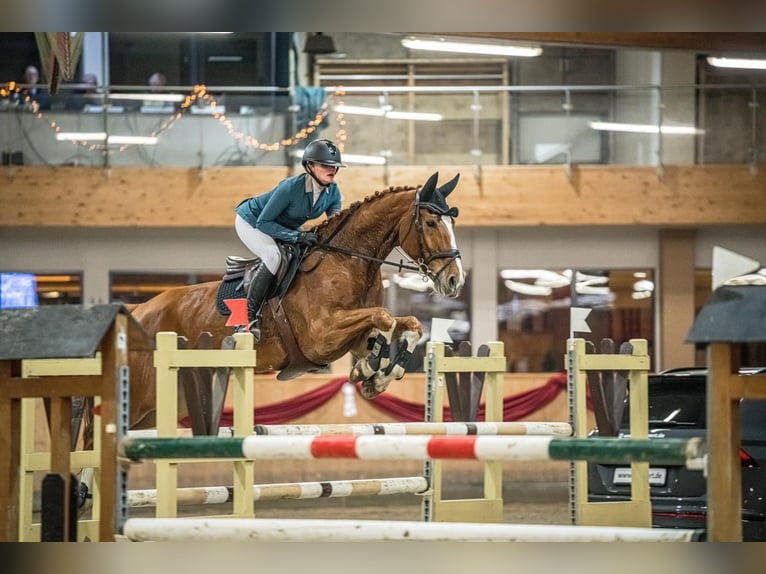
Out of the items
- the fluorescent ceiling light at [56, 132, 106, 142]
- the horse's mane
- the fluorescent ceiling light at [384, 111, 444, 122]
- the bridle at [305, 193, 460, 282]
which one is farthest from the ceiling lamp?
the bridle at [305, 193, 460, 282]

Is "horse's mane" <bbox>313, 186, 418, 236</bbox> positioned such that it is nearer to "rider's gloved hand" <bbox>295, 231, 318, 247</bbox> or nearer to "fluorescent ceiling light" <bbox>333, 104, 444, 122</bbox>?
"rider's gloved hand" <bbox>295, 231, 318, 247</bbox>

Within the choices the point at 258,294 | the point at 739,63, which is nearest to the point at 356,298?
the point at 258,294

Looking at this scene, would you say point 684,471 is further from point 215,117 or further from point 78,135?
point 78,135

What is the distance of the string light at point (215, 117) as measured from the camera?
36.9ft

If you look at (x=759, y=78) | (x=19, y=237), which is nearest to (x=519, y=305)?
(x=759, y=78)

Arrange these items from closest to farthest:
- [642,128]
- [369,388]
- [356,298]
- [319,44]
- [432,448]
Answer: [432,448], [369,388], [356,298], [642,128], [319,44]

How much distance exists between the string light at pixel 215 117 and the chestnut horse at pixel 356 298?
5.36m

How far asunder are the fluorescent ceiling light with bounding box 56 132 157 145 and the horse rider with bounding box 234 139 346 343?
5.66 meters

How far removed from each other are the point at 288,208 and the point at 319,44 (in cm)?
697

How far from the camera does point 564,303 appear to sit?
41.2 ft
